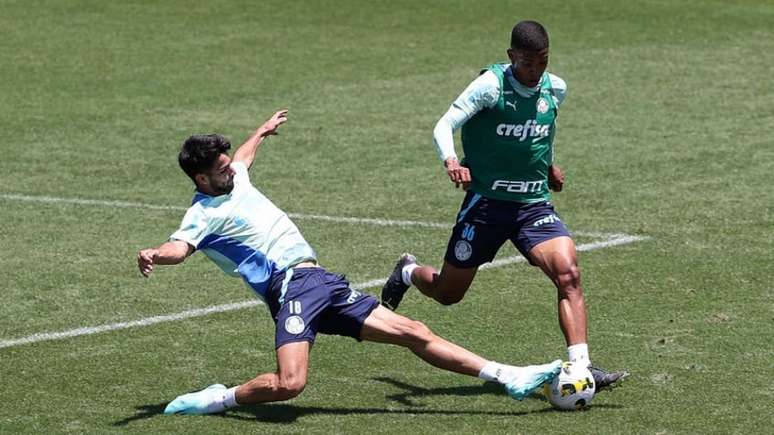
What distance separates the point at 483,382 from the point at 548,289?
8.54ft

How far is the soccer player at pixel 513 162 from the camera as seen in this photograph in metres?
11.0

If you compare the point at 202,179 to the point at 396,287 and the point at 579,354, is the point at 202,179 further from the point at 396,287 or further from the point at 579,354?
the point at 579,354

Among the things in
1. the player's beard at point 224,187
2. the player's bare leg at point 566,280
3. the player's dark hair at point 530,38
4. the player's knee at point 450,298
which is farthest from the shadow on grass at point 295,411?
the player's dark hair at point 530,38

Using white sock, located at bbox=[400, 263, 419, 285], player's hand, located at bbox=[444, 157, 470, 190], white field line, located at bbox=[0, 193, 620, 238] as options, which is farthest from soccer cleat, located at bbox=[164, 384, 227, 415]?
white field line, located at bbox=[0, 193, 620, 238]

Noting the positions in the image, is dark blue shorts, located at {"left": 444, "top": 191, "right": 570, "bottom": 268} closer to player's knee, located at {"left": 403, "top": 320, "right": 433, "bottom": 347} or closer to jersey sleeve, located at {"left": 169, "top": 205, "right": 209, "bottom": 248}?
player's knee, located at {"left": 403, "top": 320, "right": 433, "bottom": 347}

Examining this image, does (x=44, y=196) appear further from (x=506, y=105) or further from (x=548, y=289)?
(x=506, y=105)

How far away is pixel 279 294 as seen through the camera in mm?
10422

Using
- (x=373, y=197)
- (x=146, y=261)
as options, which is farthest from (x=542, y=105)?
(x=373, y=197)

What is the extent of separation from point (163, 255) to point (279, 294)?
967mm

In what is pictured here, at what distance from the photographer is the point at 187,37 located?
2539cm

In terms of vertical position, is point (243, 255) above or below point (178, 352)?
above

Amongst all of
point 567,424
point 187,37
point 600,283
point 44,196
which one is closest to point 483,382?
point 567,424

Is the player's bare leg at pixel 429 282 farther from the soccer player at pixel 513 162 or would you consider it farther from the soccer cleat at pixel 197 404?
the soccer cleat at pixel 197 404

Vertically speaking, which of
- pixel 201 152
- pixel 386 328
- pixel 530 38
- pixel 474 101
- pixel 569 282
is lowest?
pixel 386 328
